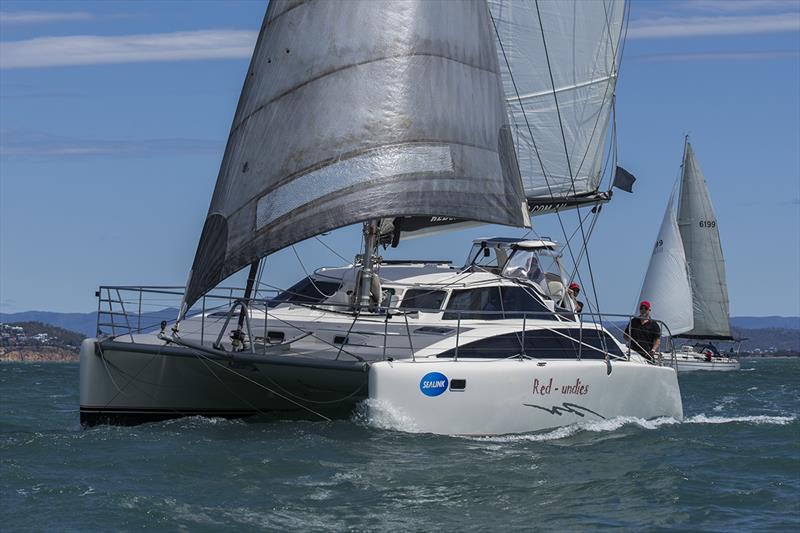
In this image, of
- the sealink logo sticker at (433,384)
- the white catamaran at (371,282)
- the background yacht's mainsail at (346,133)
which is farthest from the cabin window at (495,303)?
the sealink logo sticker at (433,384)

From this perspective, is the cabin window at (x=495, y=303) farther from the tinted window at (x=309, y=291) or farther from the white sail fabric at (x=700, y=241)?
the white sail fabric at (x=700, y=241)

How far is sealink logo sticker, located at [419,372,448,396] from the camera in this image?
1522 cm

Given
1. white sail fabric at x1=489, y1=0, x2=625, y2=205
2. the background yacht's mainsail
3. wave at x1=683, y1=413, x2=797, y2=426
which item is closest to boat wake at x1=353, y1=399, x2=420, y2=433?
the background yacht's mainsail

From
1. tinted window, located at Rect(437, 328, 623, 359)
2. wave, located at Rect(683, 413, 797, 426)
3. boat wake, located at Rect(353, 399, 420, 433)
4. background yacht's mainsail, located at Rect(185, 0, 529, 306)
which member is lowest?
wave, located at Rect(683, 413, 797, 426)

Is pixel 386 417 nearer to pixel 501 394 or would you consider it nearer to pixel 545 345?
pixel 501 394

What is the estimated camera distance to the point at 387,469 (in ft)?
45.5

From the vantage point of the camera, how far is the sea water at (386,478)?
11789 mm

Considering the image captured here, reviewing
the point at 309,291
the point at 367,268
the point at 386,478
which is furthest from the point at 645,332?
the point at 386,478

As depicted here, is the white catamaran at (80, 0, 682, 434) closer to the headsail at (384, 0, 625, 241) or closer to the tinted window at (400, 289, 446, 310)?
the tinted window at (400, 289, 446, 310)

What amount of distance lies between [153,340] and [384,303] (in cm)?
314

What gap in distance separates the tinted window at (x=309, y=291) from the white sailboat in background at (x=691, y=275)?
3765 centimetres

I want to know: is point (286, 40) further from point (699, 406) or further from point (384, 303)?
point (699, 406)

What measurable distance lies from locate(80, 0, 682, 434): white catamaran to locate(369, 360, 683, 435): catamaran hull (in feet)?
0.08

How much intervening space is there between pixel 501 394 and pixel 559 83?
31.2 feet
